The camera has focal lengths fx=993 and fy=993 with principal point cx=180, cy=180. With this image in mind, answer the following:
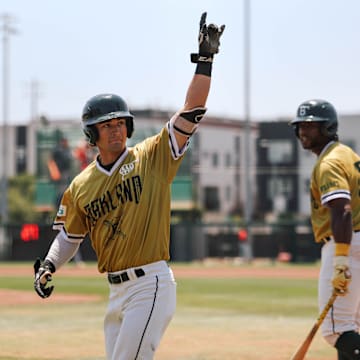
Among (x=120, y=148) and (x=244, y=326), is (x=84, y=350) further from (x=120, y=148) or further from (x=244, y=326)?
(x=120, y=148)

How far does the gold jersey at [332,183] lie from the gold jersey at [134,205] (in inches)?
56.3

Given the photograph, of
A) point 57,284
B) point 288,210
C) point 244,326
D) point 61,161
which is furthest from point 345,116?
point 244,326

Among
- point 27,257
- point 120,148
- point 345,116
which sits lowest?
point 27,257

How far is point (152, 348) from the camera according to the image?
6.11 meters

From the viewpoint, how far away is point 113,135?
6.38 m

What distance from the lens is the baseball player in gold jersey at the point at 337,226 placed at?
7043 mm

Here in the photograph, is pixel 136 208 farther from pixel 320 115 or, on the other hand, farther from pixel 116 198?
pixel 320 115

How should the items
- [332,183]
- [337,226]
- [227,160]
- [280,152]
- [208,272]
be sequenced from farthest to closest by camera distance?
[227,160] < [280,152] < [208,272] < [332,183] < [337,226]

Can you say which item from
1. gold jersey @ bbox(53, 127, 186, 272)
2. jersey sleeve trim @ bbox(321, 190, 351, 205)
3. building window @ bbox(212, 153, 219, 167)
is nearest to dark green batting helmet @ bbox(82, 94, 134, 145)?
gold jersey @ bbox(53, 127, 186, 272)

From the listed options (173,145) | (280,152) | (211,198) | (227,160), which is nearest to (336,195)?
(173,145)

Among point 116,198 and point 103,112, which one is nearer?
point 116,198

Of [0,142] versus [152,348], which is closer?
[152,348]

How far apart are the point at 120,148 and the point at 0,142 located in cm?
8549

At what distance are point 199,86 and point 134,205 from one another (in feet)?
2.75
